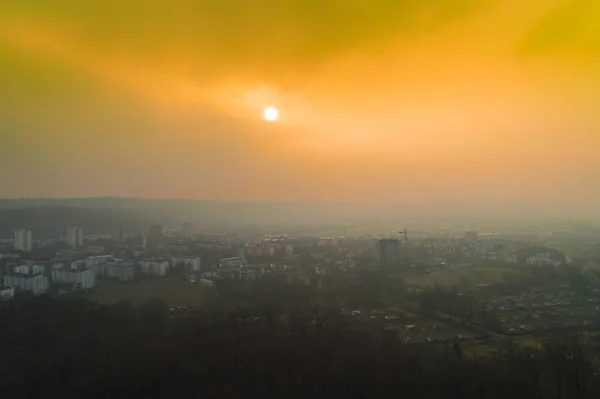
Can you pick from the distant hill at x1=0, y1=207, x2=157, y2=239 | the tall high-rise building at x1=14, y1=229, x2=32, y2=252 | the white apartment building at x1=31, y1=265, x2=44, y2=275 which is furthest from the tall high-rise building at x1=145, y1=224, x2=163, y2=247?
the white apartment building at x1=31, y1=265, x2=44, y2=275

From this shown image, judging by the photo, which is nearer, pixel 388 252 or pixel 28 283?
pixel 28 283

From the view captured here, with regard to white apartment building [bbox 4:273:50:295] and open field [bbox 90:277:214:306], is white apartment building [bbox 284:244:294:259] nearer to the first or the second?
open field [bbox 90:277:214:306]

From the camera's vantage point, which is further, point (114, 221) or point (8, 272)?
point (114, 221)

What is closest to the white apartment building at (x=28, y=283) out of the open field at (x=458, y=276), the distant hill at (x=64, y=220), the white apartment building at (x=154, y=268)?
the white apartment building at (x=154, y=268)

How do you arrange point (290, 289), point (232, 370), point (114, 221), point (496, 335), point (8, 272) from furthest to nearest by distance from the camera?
point (114, 221) → point (8, 272) → point (290, 289) → point (496, 335) → point (232, 370)

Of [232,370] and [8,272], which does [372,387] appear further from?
[8,272]

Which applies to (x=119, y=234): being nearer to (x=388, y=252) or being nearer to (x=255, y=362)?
(x=388, y=252)

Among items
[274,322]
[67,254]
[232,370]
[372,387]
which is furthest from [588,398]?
[67,254]

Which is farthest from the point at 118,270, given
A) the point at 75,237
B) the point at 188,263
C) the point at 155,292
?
the point at 75,237
